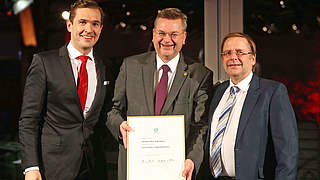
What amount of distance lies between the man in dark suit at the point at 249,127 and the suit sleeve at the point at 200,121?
0.08 metres

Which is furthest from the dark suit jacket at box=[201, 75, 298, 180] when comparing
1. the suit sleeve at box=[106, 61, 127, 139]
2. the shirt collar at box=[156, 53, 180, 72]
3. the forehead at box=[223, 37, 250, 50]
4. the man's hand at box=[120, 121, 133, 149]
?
the suit sleeve at box=[106, 61, 127, 139]

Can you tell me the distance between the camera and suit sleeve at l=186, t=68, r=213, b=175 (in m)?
2.67

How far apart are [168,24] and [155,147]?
3.24 feet

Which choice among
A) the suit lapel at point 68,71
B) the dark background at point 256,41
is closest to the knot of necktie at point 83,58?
the suit lapel at point 68,71

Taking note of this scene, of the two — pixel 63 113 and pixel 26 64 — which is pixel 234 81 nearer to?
pixel 63 113

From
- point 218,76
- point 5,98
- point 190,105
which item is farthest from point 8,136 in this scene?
point 218,76

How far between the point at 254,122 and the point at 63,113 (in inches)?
58.0

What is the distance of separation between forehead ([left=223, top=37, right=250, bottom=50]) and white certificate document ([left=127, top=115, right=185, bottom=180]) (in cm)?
64

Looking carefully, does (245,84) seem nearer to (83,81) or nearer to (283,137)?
(283,137)

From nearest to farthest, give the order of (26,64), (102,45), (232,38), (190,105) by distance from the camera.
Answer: (232,38), (190,105), (102,45), (26,64)

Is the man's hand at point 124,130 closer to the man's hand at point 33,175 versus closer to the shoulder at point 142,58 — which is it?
the shoulder at point 142,58

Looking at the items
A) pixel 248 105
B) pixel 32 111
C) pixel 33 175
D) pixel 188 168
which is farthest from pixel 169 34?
pixel 33 175

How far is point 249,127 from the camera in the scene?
7.88ft

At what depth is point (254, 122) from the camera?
2393 millimetres
